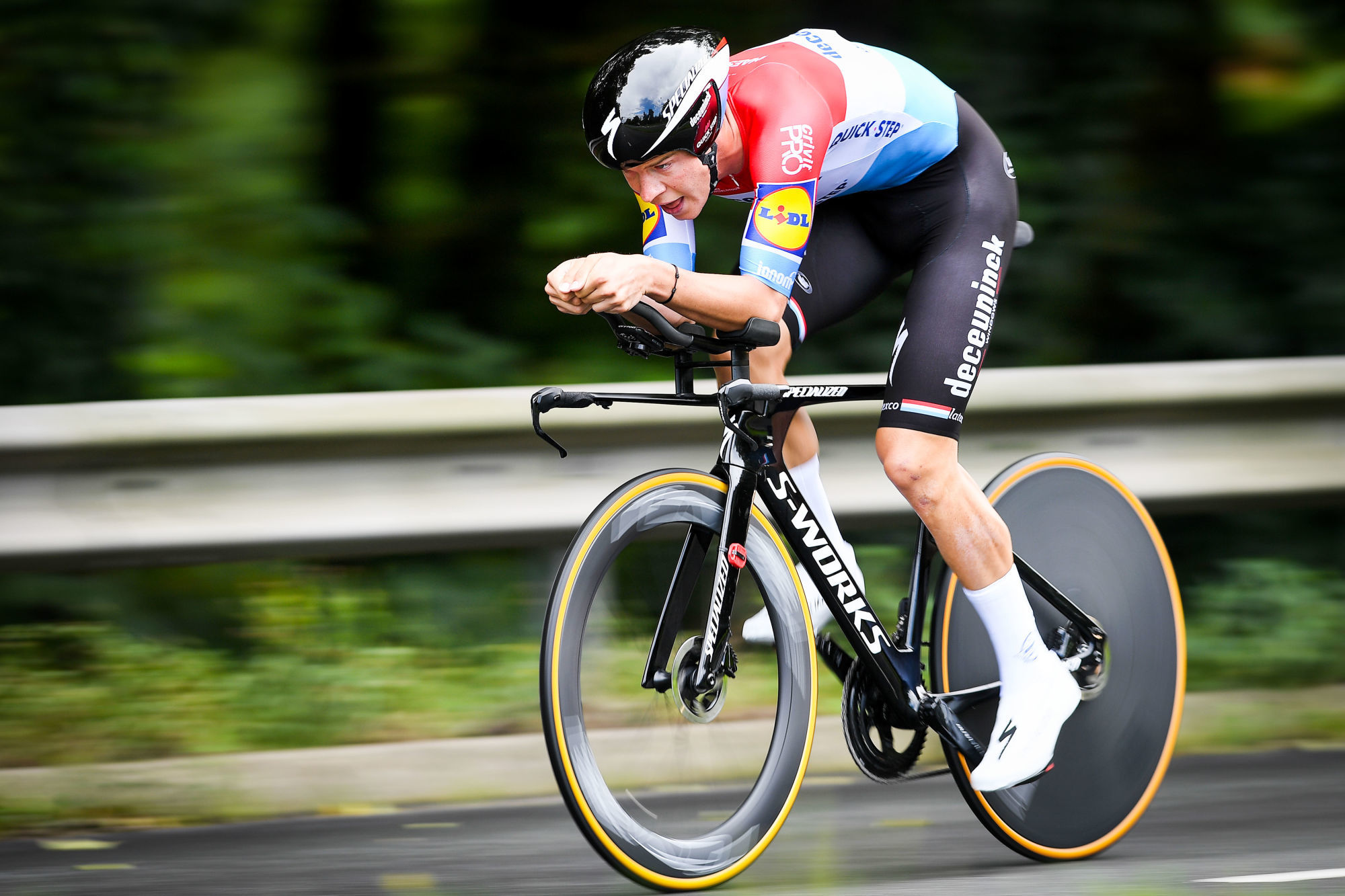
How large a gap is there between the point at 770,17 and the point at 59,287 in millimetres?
2782

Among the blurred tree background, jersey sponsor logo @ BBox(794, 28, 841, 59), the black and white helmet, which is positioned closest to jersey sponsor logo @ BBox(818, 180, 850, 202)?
jersey sponsor logo @ BBox(794, 28, 841, 59)

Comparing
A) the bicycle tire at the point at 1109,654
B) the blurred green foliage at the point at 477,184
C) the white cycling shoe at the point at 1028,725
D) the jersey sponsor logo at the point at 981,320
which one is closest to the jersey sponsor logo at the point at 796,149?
the jersey sponsor logo at the point at 981,320

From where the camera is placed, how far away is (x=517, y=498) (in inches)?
185

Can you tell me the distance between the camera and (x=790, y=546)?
3719mm

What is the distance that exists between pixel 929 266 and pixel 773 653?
0.99 meters

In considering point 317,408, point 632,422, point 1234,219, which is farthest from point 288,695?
point 1234,219

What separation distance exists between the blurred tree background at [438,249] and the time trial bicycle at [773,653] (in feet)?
3.49

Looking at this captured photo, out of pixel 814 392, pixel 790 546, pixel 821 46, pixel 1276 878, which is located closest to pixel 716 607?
pixel 790 546

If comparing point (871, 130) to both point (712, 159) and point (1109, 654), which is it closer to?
point (712, 159)

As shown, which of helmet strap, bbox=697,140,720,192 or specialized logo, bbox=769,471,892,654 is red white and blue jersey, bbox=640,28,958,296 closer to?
helmet strap, bbox=697,140,720,192

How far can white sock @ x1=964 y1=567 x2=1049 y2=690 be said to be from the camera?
381 cm

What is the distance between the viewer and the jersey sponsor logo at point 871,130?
3543 mm

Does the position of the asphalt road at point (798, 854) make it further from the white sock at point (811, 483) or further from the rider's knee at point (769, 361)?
the rider's knee at point (769, 361)

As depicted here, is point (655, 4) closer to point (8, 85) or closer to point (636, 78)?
point (8, 85)
